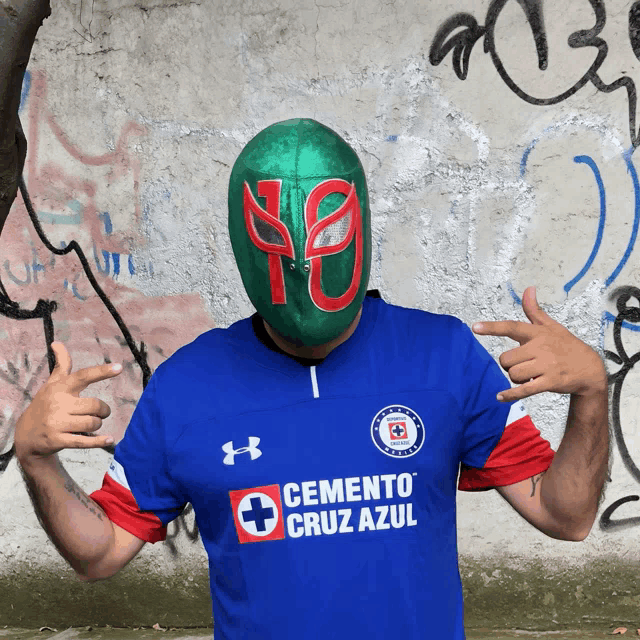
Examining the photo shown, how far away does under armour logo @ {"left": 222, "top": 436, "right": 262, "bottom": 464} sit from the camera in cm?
172

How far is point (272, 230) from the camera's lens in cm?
169

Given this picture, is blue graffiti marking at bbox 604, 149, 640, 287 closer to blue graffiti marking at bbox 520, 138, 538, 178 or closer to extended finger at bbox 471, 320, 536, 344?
blue graffiti marking at bbox 520, 138, 538, 178

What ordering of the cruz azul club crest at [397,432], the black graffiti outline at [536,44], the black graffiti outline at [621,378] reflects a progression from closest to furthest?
the cruz azul club crest at [397,432]
the black graffiti outline at [536,44]
the black graffiti outline at [621,378]

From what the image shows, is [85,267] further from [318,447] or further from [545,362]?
[545,362]

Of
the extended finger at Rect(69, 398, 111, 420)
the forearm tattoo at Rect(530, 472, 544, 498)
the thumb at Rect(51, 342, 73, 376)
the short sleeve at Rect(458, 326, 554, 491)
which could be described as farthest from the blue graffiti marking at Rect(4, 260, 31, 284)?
the forearm tattoo at Rect(530, 472, 544, 498)

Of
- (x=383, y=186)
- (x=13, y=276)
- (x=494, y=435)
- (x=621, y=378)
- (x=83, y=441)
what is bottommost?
(x=621, y=378)

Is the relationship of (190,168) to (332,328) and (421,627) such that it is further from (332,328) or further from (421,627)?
(421,627)

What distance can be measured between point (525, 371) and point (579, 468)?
337 millimetres

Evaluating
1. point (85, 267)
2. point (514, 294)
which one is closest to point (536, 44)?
point (514, 294)

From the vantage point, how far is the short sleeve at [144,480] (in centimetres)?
179

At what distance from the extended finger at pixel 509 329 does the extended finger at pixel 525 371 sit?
0.24 ft

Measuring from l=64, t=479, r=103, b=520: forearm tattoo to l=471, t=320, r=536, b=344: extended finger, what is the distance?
0.86 meters

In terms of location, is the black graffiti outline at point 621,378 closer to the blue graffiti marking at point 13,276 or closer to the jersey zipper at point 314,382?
the jersey zipper at point 314,382

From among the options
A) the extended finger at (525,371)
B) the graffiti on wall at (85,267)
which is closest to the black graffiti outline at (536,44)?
the graffiti on wall at (85,267)
